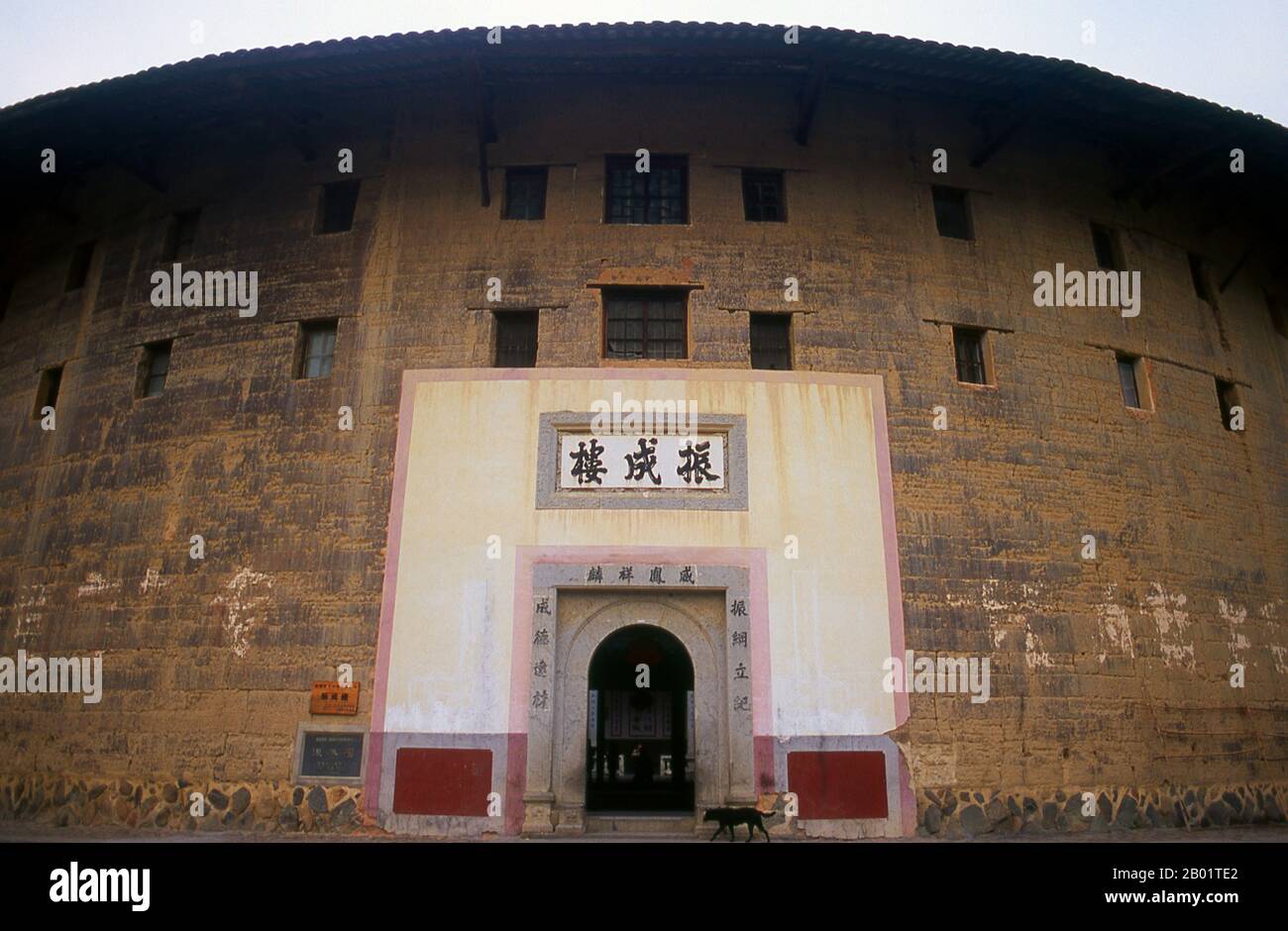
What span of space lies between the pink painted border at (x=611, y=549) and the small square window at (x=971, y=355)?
4.16 feet

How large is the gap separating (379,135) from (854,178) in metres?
6.38

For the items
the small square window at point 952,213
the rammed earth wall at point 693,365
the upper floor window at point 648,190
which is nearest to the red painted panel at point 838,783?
the rammed earth wall at point 693,365

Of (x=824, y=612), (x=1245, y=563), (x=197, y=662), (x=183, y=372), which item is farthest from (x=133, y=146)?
(x=1245, y=563)

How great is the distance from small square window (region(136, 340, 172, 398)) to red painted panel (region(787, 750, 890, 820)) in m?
9.34

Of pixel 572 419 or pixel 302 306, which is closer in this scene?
pixel 572 419

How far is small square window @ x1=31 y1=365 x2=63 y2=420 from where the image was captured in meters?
12.0

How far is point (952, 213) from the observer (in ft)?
37.9

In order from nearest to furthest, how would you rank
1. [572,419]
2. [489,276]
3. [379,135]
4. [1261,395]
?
[572,419], [489,276], [379,135], [1261,395]

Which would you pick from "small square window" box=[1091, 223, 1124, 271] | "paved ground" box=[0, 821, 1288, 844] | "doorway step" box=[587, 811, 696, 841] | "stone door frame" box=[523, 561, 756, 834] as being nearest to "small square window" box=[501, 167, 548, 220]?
Answer: "stone door frame" box=[523, 561, 756, 834]

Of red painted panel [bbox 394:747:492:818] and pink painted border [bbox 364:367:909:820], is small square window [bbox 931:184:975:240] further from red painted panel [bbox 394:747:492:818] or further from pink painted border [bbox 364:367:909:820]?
red painted panel [bbox 394:747:492:818]

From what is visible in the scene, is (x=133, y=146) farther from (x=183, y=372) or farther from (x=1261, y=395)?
(x=1261, y=395)

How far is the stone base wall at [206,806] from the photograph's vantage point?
8875 mm

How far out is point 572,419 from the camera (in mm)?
9875

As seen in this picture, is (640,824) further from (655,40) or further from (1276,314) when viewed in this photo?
(1276,314)
